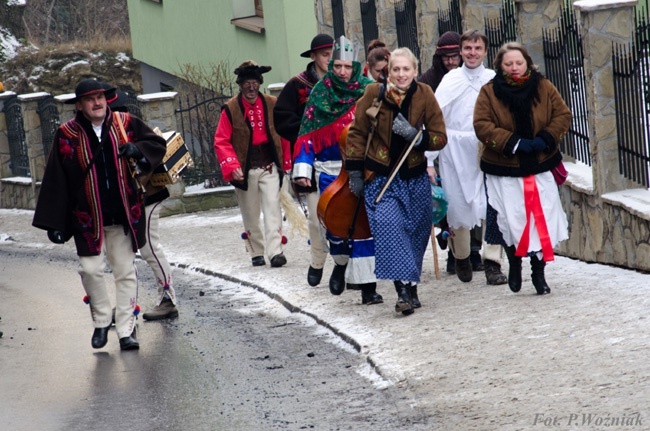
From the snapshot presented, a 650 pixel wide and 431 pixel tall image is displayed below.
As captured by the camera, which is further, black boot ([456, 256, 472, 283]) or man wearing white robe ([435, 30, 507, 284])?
black boot ([456, 256, 472, 283])

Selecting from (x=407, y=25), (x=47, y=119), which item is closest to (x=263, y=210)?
(x=407, y=25)

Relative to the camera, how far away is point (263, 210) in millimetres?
13789

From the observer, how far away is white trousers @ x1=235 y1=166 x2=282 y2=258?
532 inches

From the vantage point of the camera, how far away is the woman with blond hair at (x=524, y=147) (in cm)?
947

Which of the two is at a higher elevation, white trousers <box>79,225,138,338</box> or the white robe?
the white robe

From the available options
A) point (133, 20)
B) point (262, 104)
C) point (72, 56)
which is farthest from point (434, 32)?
point (72, 56)

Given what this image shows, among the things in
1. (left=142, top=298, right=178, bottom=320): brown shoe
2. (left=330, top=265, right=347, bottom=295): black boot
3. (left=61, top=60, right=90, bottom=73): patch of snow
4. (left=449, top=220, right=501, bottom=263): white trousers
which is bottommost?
(left=142, top=298, right=178, bottom=320): brown shoe

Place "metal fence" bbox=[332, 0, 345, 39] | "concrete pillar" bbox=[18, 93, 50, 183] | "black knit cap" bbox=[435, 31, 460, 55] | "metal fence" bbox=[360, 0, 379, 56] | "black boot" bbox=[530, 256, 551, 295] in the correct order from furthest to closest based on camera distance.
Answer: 1. "concrete pillar" bbox=[18, 93, 50, 183]
2. "metal fence" bbox=[332, 0, 345, 39]
3. "metal fence" bbox=[360, 0, 379, 56]
4. "black knit cap" bbox=[435, 31, 460, 55]
5. "black boot" bbox=[530, 256, 551, 295]

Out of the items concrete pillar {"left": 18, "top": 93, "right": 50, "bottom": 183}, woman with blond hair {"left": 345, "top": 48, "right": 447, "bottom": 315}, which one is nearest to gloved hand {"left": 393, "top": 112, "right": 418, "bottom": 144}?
woman with blond hair {"left": 345, "top": 48, "right": 447, "bottom": 315}

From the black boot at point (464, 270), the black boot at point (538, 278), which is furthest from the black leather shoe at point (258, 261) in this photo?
the black boot at point (538, 278)

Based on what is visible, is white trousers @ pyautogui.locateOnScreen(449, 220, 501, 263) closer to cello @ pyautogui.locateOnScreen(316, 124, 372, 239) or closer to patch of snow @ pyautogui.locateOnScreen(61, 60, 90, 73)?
cello @ pyautogui.locateOnScreen(316, 124, 372, 239)

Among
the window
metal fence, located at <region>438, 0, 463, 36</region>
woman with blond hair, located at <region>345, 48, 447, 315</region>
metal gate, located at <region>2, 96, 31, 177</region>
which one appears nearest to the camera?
woman with blond hair, located at <region>345, 48, 447, 315</region>

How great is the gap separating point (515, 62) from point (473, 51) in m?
1.00

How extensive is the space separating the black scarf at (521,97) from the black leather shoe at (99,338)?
325 centimetres
